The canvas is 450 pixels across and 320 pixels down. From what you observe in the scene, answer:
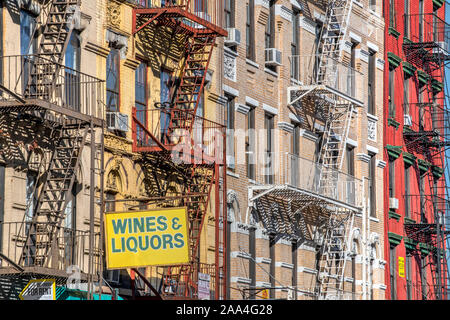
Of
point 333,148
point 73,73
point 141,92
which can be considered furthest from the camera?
point 333,148

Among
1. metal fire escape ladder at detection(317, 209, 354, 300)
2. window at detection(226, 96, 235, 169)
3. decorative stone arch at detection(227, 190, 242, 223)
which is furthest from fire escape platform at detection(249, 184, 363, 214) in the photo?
window at detection(226, 96, 235, 169)

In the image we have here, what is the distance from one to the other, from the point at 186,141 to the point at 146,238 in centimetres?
480

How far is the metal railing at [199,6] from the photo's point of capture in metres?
30.7

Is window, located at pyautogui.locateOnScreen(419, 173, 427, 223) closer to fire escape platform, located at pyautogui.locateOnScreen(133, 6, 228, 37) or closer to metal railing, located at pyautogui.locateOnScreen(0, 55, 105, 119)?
fire escape platform, located at pyautogui.locateOnScreen(133, 6, 228, 37)

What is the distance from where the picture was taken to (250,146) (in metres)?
35.8

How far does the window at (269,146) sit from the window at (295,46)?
2.21 metres

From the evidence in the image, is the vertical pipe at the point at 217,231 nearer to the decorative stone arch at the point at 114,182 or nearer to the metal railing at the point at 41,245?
the decorative stone arch at the point at 114,182

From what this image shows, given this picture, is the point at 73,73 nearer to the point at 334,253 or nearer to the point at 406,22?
the point at 334,253

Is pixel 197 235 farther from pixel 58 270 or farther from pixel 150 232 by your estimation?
pixel 58 270

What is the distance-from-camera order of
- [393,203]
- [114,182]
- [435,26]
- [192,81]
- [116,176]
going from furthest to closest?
[435,26] → [393,203] → [192,81] → [116,176] → [114,182]

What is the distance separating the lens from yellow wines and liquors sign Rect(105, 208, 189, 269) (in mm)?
25859

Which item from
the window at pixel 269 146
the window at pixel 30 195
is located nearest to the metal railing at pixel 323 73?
the window at pixel 269 146

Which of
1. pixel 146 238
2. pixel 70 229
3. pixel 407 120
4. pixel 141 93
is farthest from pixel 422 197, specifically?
pixel 70 229

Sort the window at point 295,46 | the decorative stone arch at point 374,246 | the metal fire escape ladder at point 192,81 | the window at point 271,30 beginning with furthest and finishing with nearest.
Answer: the decorative stone arch at point 374,246 → the window at point 295,46 → the window at point 271,30 → the metal fire escape ladder at point 192,81
